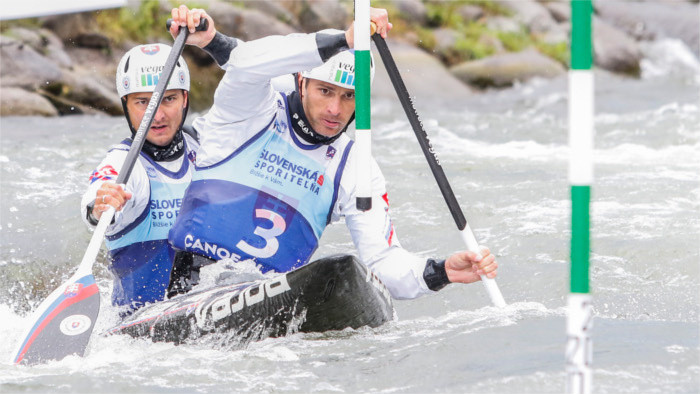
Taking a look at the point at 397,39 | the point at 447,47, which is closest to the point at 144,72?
the point at 397,39

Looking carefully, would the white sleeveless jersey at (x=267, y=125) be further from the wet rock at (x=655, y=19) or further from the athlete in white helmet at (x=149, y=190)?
the wet rock at (x=655, y=19)

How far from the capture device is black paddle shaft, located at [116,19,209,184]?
3.78m

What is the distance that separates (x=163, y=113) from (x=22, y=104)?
6762mm

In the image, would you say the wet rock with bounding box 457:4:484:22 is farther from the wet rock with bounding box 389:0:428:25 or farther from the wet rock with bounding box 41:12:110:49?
the wet rock with bounding box 41:12:110:49

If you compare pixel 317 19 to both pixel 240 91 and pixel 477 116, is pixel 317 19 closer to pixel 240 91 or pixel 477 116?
pixel 477 116

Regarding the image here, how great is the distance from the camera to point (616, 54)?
18688mm

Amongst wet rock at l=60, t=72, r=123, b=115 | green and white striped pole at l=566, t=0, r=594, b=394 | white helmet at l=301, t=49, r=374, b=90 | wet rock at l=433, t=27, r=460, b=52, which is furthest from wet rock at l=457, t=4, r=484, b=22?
green and white striped pole at l=566, t=0, r=594, b=394

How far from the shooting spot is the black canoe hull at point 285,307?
11.3 feet


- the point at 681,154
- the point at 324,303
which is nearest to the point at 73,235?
the point at 324,303

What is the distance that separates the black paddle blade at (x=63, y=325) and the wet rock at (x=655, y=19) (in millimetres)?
19547

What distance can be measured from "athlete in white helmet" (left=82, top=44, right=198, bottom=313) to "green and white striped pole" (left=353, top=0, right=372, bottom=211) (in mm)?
1365

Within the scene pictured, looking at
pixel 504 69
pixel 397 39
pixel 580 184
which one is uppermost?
pixel 397 39

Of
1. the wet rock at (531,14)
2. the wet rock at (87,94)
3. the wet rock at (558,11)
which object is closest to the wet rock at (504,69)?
the wet rock at (531,14)

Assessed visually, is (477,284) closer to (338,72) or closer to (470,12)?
(338,72)
